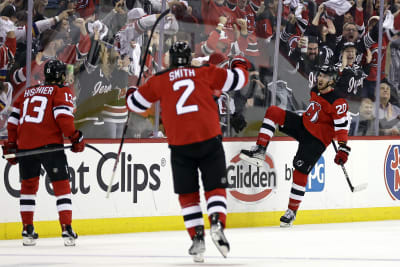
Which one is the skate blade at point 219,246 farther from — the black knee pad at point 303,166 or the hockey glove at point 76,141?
the black knee pad at point 303,166

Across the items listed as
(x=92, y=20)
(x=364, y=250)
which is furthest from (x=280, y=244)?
(x=92, y=20)

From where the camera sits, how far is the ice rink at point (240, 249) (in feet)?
19.6

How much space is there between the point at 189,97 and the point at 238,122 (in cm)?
392

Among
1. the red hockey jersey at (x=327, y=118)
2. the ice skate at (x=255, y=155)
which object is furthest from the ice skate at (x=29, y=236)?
the red hockey jersey at (x=327, y=118)

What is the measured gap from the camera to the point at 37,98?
7.25m

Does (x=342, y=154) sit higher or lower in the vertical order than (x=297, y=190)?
higher

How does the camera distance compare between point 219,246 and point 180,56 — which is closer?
point 219,246

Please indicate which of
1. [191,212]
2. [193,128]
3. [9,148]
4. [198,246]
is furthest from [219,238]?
[9,148]

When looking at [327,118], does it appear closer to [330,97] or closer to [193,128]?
[330,97]

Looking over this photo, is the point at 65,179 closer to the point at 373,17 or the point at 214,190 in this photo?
the point at 214,190

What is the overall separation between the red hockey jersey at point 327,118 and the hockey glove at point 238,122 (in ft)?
2.63

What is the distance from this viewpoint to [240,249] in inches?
272

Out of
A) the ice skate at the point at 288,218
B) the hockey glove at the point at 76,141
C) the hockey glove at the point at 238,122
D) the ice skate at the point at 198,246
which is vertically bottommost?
the ice skate at the point at 288,218

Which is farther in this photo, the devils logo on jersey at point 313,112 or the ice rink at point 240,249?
the devils logo on jersey at point 313,112
